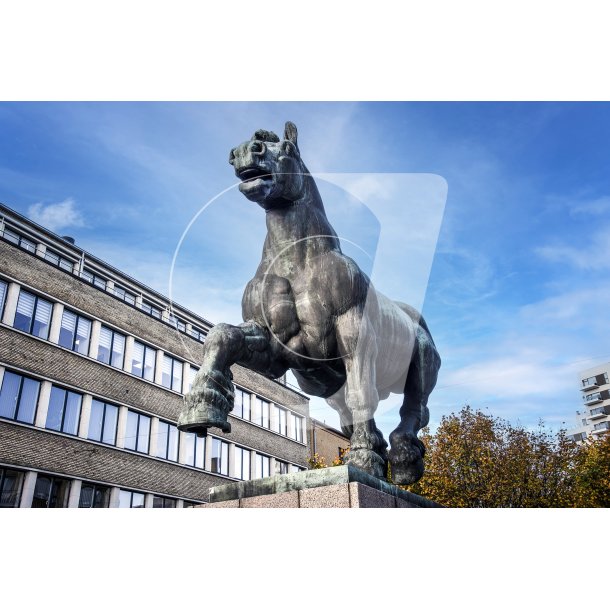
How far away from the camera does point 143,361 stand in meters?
35.8

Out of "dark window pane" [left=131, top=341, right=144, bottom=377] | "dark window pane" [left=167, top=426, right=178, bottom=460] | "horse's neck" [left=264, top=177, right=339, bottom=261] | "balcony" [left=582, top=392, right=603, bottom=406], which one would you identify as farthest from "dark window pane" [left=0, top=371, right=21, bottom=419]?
"balcony" [left=582, top=392, right=603, bottom=406]

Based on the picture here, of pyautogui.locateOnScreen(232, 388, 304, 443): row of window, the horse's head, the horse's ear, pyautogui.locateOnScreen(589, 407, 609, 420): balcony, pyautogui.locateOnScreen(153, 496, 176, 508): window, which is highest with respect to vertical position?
pyautogui.locateOnScreen(589, 407, 609, 420): balcony

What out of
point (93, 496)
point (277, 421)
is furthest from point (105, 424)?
point (277, 421)

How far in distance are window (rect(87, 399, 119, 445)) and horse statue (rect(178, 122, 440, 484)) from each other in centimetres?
2824

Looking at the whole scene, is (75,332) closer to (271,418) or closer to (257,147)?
(271,418)

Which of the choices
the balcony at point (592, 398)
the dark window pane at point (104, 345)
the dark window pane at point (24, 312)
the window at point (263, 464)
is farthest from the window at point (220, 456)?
→ the balcony at point (592, 398)

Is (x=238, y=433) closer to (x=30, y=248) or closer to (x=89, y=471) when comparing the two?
(x=89, y=471)

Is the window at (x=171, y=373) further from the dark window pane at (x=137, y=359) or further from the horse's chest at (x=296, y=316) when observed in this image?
the horse's chest at (x=296, y=316)

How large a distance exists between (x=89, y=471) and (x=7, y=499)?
13.7ft

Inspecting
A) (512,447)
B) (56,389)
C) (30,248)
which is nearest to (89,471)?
(56,389)

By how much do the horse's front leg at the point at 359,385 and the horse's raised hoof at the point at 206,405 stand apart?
93 cm

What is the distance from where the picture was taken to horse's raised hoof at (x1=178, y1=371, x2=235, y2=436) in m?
4.03

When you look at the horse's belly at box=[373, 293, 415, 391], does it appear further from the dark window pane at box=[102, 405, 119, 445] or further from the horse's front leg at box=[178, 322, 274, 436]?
the dark window pane at box=[102, 405, 119, 445]

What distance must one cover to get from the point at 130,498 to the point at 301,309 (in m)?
30.3
